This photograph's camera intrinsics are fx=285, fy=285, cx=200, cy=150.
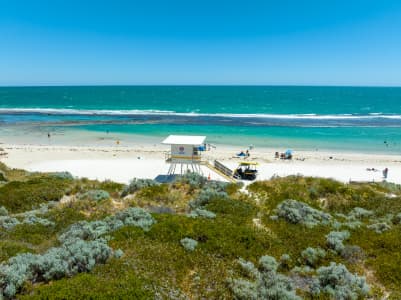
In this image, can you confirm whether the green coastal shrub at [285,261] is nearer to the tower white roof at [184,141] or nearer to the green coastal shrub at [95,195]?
the green coastal shrub at [95,195]

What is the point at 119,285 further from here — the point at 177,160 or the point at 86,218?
the point at 177,160

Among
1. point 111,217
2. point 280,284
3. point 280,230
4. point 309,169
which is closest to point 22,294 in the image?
point 111,217

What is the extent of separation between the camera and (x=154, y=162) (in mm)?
22062

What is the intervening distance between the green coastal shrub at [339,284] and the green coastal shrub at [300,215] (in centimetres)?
279

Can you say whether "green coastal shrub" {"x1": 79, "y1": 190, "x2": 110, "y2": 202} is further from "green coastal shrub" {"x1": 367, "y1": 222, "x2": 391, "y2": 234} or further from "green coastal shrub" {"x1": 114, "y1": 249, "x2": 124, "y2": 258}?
"green coastal shrub" {"x1": 367, "y1": 222, "x2": 391, "y2": 234}

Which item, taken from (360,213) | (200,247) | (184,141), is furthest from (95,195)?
(360,213)

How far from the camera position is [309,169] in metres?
21.2

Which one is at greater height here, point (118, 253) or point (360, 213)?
point (118, 253)

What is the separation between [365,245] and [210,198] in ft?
17.1

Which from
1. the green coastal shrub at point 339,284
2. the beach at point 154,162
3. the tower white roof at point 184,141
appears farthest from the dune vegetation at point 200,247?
the beach at point 154,162

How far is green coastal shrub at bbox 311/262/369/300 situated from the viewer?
516 centimetres

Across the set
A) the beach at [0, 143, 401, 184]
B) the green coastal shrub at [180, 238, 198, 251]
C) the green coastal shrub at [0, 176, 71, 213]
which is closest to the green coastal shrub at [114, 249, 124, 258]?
the green coastal shrub at [180, 238, 198, 251]

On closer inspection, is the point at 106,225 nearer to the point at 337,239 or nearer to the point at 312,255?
the point at 312,255

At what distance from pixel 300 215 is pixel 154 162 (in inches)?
580
